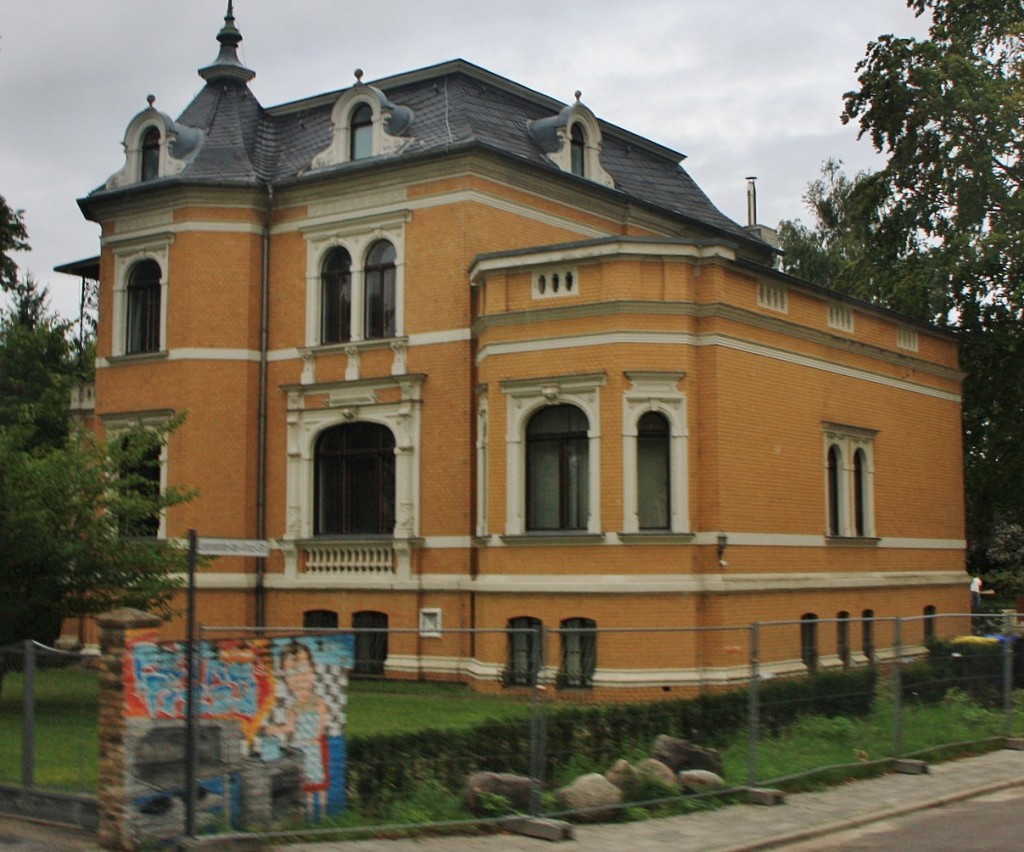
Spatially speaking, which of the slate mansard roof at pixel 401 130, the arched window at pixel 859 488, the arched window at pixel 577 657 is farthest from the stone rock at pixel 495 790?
the arched window at pixel 859 488

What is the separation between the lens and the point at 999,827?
11961mm

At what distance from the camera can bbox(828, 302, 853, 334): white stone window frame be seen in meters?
25.7

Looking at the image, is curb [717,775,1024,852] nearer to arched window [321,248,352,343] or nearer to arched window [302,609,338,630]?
arched window [302,609,338,630]

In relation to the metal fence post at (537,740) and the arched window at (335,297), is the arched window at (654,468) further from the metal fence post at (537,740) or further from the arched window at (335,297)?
the metal fence post at (537,740)

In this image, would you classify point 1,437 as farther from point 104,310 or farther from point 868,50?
point 868,50

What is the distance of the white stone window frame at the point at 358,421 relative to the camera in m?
24.5

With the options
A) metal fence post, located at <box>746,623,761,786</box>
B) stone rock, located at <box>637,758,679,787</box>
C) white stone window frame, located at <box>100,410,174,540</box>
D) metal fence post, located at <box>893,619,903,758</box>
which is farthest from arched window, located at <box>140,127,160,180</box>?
stone rock, located at <box>637,758,679,787</box>

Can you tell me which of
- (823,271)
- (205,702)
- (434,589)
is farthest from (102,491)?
(823,271)

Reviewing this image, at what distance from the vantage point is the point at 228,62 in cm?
2917

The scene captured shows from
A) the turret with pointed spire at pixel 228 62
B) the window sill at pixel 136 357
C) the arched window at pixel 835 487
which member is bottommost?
the arched window at pixel 835 487

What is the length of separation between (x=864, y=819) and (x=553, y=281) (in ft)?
39.6

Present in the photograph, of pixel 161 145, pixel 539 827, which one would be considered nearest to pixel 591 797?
pixel 539 827

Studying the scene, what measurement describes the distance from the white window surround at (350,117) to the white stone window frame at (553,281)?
4844 millimetres

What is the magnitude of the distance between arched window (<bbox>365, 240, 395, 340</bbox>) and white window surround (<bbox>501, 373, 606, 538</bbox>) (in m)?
3.73
